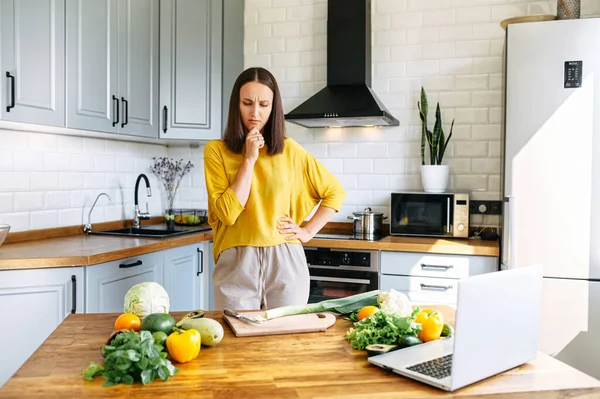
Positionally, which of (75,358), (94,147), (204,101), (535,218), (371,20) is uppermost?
(371,20)

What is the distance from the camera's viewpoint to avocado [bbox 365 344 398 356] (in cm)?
143

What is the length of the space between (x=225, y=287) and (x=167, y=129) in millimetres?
1857

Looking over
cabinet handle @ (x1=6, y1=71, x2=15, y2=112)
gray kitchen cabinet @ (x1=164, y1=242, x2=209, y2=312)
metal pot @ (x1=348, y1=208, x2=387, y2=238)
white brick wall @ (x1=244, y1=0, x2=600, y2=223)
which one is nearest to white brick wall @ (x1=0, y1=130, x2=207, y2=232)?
cabinet handle @ (x1=6, y1=71, x2=15, y2=112)

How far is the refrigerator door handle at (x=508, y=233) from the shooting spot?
3.23 m

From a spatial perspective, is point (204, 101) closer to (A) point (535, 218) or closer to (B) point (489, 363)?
(A) point (535, 218)

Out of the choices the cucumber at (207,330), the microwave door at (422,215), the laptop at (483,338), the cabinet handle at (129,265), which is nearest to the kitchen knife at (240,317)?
the cucumber at (207,330)

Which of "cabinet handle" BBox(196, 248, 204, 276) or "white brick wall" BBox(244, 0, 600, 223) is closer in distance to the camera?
"cabinet handle" BBox(196, 248, 204, 276)

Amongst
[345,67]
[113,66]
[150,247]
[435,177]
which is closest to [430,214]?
[435,177]

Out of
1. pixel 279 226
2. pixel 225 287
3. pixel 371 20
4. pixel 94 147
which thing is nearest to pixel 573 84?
pixel 371 20

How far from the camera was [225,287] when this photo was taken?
2.29 metres

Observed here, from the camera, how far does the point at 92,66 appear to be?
316 cm

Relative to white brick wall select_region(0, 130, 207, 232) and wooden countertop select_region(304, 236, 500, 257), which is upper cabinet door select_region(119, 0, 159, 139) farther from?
wooden countertop select_region(304, 236, 500, 257)

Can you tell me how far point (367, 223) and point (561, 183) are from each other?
1.19 meters

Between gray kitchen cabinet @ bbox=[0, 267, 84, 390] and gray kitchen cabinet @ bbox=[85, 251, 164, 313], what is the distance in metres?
0.06
